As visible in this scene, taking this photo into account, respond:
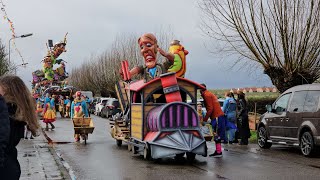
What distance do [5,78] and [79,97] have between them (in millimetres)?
14262

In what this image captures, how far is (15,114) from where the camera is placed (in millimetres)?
3943

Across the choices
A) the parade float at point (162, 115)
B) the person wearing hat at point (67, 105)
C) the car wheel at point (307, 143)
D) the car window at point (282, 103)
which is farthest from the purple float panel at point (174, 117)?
the person wearing hat at point (67, 105)

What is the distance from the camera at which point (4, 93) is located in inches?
158

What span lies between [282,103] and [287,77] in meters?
6.47

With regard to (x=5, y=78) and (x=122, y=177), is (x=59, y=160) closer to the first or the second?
(x=122, y=177)

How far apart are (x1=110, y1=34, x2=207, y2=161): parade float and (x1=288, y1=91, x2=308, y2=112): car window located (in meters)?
2.83

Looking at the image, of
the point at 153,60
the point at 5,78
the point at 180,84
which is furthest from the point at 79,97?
the point at 5,78

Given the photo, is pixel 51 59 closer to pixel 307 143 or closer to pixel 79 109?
pixel 79 109

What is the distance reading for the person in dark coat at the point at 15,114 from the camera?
3.88 m

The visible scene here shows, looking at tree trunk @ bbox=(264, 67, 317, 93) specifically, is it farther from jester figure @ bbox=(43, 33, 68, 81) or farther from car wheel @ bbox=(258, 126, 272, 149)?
jester figure @ bbox=(43, 33, 68, 81)

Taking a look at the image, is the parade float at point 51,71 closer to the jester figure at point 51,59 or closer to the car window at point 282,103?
the jester figure at point 51,59

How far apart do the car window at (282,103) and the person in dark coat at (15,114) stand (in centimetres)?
1060

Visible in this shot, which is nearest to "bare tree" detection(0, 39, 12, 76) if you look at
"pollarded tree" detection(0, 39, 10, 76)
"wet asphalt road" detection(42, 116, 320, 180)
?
"pollarded tree" detection(0, 39, 10, 76)

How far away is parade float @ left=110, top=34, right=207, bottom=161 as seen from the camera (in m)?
11.0
